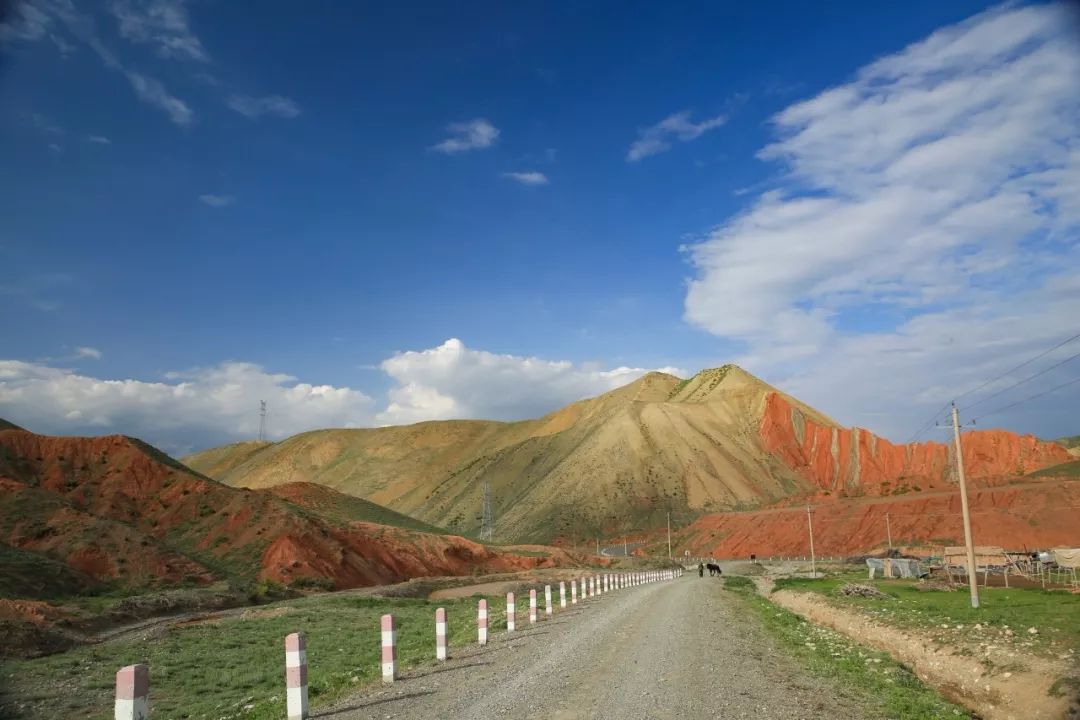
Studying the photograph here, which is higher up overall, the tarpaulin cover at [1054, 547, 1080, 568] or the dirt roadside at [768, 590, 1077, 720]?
the dirt roadside at [768, 590, 1077, 720]

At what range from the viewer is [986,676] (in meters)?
13.6

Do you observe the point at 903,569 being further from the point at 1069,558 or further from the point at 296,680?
the point at 296,680

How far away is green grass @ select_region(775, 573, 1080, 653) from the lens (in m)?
15.2

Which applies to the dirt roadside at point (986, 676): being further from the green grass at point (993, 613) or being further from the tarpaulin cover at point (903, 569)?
the tarpaulin cover at point (903, 569)

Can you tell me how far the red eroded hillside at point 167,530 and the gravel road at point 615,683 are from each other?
37458 millimetres

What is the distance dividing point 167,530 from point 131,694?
57.8 metres

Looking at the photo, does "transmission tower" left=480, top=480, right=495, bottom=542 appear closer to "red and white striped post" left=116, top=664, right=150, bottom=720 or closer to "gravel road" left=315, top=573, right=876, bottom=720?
"gravel road" left=315, top=573, right=876, bottom=720

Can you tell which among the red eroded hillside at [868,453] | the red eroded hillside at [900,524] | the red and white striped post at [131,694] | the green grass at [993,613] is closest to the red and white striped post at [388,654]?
the red and white striped post at [131,694]

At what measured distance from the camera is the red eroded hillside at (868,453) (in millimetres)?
121938

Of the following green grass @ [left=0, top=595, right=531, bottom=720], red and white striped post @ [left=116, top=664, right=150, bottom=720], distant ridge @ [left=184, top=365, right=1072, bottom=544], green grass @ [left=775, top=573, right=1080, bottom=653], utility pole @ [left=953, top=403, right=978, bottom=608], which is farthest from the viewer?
distant ridge @ [left=184, top=365, right=1072, bottom=544]

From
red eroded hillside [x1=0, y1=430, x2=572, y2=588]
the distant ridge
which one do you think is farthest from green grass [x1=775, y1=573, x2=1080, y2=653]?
the distant ridge

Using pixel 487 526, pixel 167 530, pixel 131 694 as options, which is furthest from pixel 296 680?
pixel 487 526

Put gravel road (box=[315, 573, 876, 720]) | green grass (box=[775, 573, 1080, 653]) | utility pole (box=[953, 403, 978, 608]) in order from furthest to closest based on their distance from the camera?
utility pole (box=[953, 403, 978, 608]), green grass (box=[775, 573, 1080, 653]), gravel road (box=[315, 573, 876, 720])

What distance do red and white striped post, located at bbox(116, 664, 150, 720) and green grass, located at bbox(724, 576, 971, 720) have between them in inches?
336
